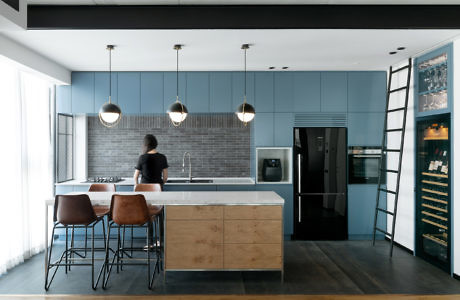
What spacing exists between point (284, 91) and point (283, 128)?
24.4 inches

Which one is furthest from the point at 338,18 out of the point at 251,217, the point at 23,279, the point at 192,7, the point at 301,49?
the point at 23,279

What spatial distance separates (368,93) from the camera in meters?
5.75

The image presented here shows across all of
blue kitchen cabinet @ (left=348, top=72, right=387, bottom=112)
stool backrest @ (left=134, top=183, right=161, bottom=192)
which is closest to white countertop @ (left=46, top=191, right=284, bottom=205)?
stool backrest @ (left=134, top=183, right=161, bottom=192)

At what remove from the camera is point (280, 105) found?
18.9ft

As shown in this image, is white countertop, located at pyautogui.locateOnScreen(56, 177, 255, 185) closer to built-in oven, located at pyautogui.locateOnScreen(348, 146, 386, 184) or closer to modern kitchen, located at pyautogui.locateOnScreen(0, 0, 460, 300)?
modern kitchen, located at pyautogui.locateOnScreen(0, 0, 460, 300)

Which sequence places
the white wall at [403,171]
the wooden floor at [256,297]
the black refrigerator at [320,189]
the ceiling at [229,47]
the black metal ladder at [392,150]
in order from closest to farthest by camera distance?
the wooden floor at [256,297]
the ceiling at [229,47]
the black metal ladder at [392,150]
the white wall at [403,171]
the black refrigerator at [320,189]

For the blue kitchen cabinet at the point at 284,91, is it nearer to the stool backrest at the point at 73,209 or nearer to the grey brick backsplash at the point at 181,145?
the grey brick backsplash at the point at 181,145

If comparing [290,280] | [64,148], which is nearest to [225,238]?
[290,280]

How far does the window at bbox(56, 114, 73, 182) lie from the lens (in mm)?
5707

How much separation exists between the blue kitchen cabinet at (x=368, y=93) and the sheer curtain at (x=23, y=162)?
193 inches

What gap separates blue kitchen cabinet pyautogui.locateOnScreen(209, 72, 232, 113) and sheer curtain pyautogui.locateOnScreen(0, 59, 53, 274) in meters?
2.63

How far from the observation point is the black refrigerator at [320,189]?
564 centimetres

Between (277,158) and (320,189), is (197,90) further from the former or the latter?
(320,189)

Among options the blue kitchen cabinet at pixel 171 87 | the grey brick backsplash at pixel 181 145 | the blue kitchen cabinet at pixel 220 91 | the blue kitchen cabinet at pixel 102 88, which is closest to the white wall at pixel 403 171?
the grey brick backsplash at pixel 181 145
